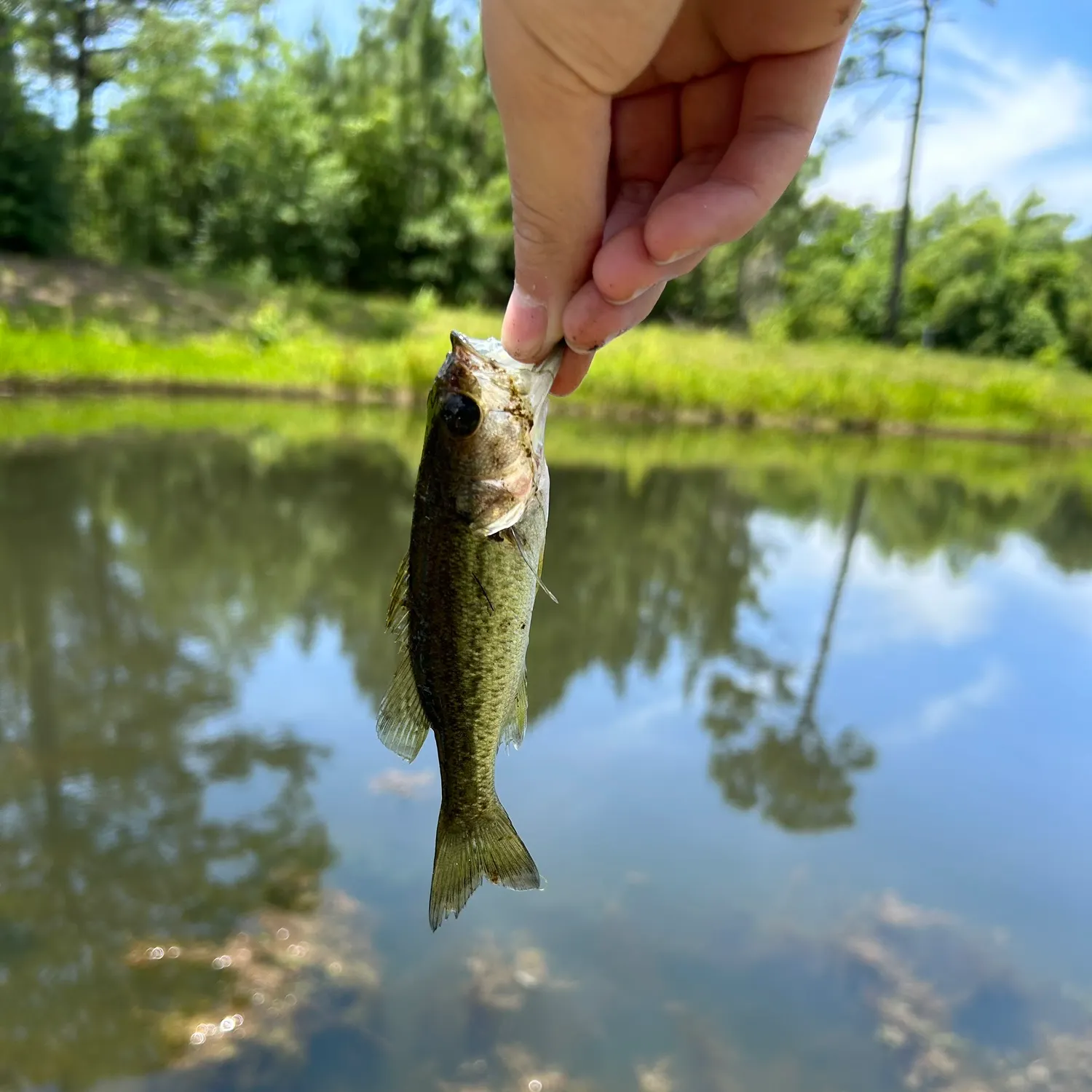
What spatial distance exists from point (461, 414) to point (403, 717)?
20.5 inches

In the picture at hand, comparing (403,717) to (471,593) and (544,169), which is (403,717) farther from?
(544,169)

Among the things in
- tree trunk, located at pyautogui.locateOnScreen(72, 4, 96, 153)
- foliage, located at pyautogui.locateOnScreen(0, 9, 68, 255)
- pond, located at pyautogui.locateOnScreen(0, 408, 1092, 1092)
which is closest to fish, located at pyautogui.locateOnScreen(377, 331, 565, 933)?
pond, located at pyautogui.locateOnScreen(0, 408, 1092, 1092)

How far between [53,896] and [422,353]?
12.0 metres

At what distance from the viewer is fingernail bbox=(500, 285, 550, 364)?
1287 mm

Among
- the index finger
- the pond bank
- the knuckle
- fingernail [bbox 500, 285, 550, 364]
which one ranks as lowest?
the pond bank

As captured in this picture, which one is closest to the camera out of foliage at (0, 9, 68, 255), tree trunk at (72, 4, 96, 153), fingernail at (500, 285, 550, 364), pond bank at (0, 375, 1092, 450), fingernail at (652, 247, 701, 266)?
fingernail at (652, 247, 701, 266)

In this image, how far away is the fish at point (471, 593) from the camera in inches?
52.7

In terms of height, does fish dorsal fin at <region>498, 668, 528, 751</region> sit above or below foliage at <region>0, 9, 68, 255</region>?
below

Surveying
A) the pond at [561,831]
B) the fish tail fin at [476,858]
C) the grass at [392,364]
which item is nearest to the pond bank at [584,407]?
the grass at [392,364]

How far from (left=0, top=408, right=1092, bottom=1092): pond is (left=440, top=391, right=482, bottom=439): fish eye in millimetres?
1999

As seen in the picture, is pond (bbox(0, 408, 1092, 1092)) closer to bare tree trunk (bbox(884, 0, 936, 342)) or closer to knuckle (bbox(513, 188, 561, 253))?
knuckle (bbox(513, 188, 561, 253))

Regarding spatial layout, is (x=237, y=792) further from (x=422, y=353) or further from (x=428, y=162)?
(x=428, y=162)

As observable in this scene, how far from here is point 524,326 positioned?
1303 millimetres

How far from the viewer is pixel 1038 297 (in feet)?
112
